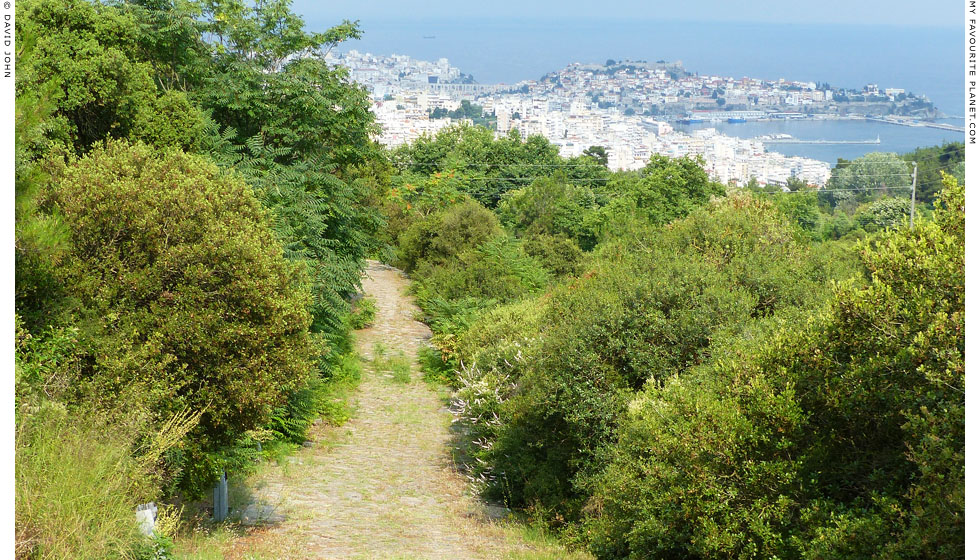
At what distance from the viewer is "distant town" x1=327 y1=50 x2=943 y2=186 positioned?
107 m

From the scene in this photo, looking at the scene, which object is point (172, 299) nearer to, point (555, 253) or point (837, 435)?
point (837, 435)

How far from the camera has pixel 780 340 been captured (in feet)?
23.3

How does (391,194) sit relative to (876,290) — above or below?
below

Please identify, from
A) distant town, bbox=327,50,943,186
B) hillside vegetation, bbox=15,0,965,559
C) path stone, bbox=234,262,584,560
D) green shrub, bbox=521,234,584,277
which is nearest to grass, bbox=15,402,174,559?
hillside vegetation, bbox=15,0,965,559

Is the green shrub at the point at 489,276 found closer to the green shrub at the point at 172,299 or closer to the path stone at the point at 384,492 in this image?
the path stone at the point at 384,492

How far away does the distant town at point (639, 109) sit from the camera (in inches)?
4218

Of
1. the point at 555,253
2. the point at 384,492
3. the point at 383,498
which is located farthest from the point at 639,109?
the point at 383,498

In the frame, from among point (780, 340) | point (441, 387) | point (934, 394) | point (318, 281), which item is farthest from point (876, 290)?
point (441, 387)

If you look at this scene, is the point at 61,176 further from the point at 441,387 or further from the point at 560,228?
the point at 560,228

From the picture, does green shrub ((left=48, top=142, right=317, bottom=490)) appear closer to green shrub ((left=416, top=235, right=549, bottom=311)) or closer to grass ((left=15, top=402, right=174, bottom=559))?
grass ((left=15, top=402, right=174, bottom=559))

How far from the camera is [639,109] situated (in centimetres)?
16988
